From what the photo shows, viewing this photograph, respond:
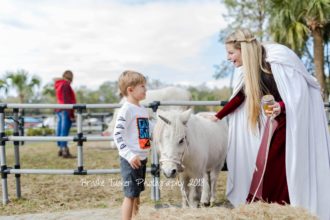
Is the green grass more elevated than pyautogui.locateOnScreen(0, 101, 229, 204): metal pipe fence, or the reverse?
pyautogui.locateOnScreen(0, 101, 229, 204): metal pipe fence

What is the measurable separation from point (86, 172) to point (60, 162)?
4.20 m

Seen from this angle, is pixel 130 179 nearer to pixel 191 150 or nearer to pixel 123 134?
pixel 123 134

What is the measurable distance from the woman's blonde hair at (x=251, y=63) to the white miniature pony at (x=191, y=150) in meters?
0.72

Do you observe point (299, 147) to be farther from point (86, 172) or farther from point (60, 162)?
point (60, 162)

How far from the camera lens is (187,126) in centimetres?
414

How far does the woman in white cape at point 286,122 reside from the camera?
3.42m

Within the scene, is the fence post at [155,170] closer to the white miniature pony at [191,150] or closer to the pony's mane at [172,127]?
the white miniature pony at [191,150]

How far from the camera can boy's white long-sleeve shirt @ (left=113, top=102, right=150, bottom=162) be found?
127 inches

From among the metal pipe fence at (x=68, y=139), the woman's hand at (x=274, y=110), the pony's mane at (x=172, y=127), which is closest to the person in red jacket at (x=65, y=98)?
the metal pipe fence at (x=68, y=139)

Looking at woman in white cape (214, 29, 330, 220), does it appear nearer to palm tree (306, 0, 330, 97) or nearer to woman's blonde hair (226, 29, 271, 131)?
woman's blonde hair (226, 29, 271, 131)

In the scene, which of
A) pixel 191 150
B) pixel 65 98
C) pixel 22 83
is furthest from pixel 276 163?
pixel 22 83

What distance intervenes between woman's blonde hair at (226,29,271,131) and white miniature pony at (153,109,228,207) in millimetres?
723

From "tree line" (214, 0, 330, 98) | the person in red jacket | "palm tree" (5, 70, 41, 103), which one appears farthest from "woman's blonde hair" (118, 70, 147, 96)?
"palm tree" (5, 70, 41, 103)

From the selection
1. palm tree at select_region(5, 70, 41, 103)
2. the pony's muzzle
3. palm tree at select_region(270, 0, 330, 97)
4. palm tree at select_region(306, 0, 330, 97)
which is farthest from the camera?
palm tree at select_region(5, 70, 41, 103)
